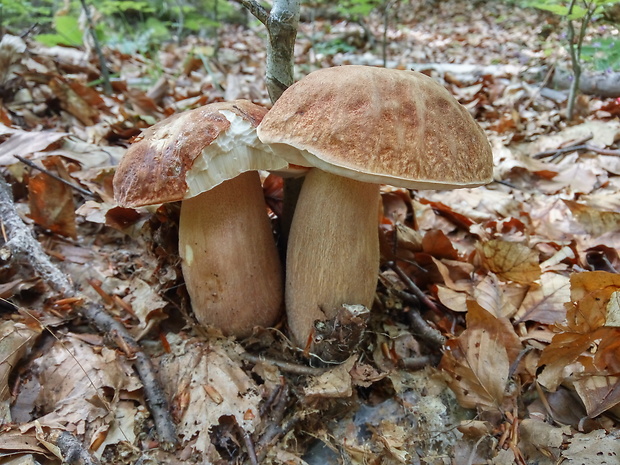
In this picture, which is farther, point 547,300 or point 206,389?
point 547,300

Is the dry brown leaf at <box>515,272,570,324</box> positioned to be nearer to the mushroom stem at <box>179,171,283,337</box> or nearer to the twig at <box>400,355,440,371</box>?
the twig at <box>400,355,440,371</box>

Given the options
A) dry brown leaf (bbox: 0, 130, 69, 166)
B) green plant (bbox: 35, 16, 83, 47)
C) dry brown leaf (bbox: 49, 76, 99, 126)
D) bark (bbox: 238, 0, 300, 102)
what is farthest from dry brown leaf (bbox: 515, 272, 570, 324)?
green plant (bbox: 35, 16, 83, 47)

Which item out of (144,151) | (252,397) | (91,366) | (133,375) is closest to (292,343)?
(252,397)

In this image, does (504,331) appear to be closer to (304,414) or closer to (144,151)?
(304,414)

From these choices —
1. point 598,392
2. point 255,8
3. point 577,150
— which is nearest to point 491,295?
point 598,392

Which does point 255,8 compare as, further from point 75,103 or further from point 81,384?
point 75,103
